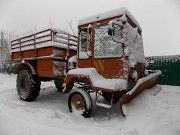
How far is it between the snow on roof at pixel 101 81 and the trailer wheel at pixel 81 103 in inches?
19.0

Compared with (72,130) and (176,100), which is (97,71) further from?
(176,100)

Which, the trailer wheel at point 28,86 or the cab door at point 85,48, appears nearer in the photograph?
the cab door at point 85,48

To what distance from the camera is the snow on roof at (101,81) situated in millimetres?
6039

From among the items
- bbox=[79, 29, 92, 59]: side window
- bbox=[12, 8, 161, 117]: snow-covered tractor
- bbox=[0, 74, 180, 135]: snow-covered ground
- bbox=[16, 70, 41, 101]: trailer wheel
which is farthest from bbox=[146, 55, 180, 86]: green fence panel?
bbox=[79, 29, 92, 59]: side window

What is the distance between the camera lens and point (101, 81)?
251 inches

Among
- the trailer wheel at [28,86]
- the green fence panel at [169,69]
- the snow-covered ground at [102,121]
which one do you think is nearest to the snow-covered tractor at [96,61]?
the trailer wheel at [28,86]

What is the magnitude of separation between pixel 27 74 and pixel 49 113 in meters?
2.42

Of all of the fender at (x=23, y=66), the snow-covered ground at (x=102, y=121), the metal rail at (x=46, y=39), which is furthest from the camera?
the fender at (x=23, y=66)

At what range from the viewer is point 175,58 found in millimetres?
14023

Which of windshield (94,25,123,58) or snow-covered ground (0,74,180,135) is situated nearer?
snow-covered ground (0,74,180,135)

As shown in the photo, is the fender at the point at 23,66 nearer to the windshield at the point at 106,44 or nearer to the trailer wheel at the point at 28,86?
the trailer wheel at the point at 28,86

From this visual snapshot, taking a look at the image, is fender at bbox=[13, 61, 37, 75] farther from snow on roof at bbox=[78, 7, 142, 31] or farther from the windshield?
the windshield

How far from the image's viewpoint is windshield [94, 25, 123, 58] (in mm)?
6340

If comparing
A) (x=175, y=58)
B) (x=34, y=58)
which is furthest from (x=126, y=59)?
(x=175, y=58)
